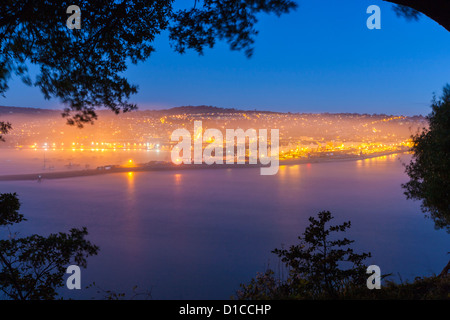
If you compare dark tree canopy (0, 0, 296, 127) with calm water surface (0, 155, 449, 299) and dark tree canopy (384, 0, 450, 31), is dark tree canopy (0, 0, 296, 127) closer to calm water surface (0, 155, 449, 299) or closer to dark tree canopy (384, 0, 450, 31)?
dark tree canopy (384, 0, 450, 31)

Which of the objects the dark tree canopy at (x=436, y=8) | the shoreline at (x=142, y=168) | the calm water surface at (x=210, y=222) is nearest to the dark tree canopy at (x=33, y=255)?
the dark tree canopy at (x=436, y=8)

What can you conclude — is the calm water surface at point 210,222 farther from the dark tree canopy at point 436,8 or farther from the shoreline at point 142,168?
the dark tree canopy at point 436,8

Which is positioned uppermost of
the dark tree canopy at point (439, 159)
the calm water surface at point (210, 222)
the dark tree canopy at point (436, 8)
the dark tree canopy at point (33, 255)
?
the dark tree canopy at point (436, 8)

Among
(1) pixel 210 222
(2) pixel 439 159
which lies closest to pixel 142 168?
(1) pixel 210 222

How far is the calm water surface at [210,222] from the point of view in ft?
45.6

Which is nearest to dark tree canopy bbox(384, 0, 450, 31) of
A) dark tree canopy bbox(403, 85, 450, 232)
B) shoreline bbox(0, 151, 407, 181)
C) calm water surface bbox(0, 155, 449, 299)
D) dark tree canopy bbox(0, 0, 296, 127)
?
dark tree canopy bbox(0, 0, 296, 127)

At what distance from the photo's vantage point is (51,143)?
258ft

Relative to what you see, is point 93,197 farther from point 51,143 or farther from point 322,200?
point 51,143

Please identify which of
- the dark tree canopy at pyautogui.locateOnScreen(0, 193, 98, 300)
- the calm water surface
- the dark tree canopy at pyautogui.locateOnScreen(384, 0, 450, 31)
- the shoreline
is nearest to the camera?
the dark tree canopy at pyautogui.locateOnScreen(384, 0, 450, 31)

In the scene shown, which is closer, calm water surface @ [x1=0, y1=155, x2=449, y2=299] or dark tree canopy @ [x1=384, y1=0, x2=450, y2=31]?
dark tree canopy @ [x1=384, y1=0, x2=450, y2=31]

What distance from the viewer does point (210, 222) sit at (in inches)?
869

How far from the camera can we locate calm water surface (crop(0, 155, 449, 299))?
13.9 m

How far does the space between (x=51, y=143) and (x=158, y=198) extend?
6075cm
